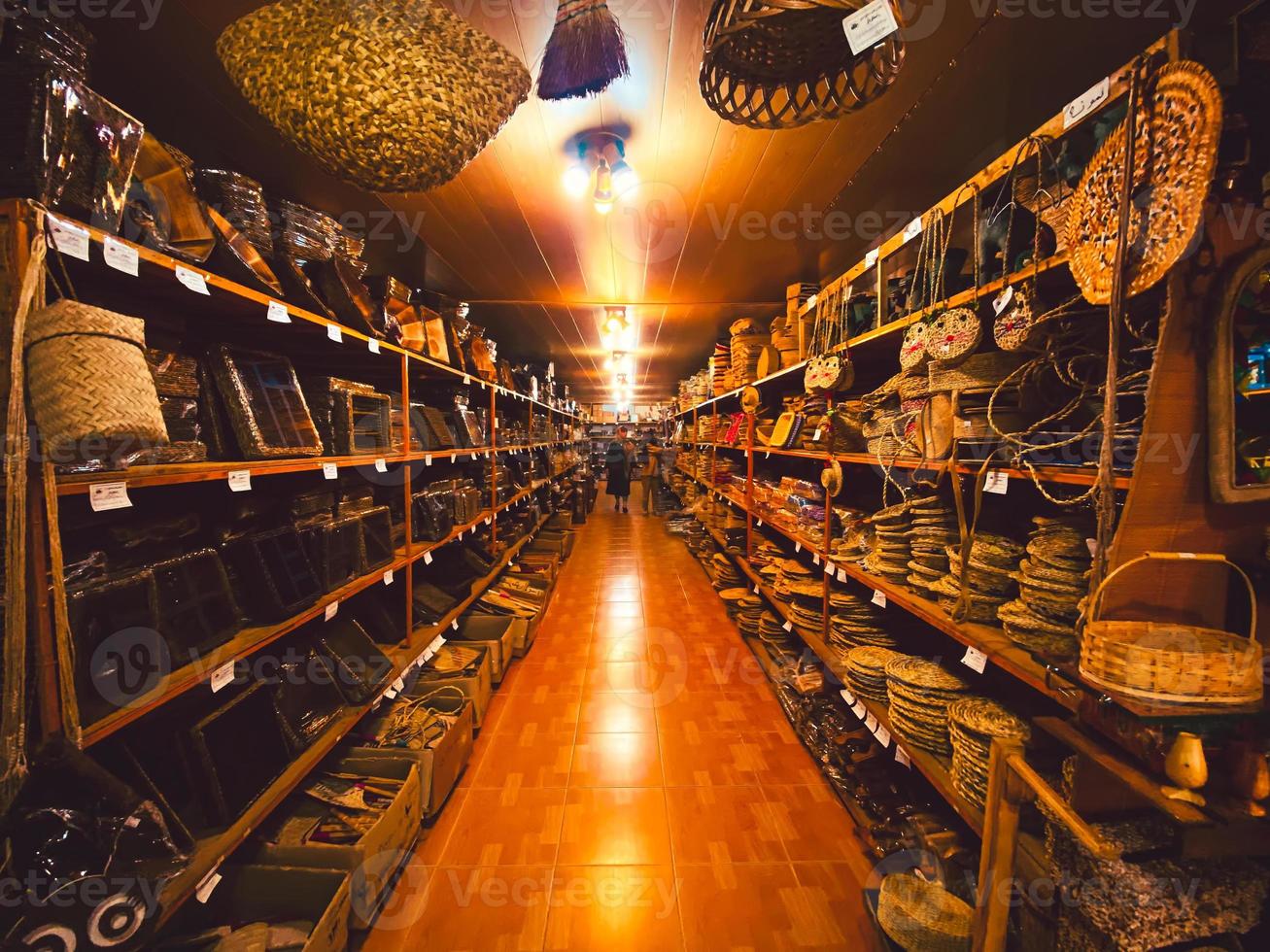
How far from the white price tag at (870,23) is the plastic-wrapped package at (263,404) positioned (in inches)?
73.9

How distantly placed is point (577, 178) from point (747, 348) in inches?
88.6

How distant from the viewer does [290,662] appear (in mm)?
1792

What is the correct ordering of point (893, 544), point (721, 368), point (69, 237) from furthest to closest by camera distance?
point (721, 368) → point (893, 544) → point (69, 237)

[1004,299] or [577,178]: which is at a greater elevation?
[577,178]

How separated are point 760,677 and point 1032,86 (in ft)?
11.2

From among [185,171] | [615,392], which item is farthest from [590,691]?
[615,392]

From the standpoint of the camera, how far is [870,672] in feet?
7.10

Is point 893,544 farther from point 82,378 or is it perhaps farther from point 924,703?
point 82,378

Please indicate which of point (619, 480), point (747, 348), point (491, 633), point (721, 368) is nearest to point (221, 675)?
point (491, 633)

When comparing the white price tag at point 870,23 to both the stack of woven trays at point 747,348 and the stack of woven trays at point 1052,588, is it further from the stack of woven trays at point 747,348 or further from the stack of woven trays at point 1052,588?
the stack of woven trays at point 747,348

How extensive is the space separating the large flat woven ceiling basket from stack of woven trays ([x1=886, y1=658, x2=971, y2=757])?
1.83 meters

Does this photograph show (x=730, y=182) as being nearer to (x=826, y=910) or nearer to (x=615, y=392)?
(x=826, y=910)

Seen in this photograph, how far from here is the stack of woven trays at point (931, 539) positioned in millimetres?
1855

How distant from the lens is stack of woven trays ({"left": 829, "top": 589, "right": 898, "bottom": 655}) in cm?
246
